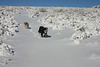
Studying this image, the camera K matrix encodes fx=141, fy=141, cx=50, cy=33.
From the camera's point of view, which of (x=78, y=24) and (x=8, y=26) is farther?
(x=78, y=24)

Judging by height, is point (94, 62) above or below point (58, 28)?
below

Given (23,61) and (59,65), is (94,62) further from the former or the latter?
(23,61)

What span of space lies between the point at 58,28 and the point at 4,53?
301 inches

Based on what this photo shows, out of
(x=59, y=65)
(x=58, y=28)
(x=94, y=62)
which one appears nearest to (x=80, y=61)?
(x=94, y=62)

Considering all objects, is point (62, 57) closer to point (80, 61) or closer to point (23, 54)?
point (80, 61)

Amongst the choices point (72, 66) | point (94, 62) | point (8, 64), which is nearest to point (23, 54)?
point (8, 64)

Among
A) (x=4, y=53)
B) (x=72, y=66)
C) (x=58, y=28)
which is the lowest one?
(x=72, y=66)

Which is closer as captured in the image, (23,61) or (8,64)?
(8,64)

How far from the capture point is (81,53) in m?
5.55

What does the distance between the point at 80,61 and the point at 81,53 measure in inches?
36.9

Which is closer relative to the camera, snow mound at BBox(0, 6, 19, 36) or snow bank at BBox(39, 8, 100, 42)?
snow bank at BBox(39, 8, 100, 42)

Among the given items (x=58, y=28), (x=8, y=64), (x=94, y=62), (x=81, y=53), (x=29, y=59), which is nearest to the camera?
(x=8, y=64)

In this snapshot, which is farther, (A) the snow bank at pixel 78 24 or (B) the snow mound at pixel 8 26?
(B) the snow mound at pixel 8 26

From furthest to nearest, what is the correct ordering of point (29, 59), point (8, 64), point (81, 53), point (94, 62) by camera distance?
point (81, 53), point (29, 59), point (94, 62), point (8, 64)
